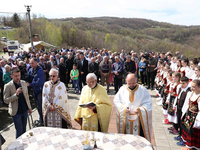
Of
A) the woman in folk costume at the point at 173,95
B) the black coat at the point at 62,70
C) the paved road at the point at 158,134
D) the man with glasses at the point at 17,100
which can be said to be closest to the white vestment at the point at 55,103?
the man with glasses at the point at 17,100

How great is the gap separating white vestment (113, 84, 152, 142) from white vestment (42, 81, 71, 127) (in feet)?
4.69

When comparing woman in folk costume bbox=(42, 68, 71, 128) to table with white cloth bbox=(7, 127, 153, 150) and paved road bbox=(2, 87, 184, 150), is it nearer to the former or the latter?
table with white cloth bbox=(7, 127, 153, 150)

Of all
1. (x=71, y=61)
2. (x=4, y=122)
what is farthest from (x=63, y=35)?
→ (x=4, y=122)

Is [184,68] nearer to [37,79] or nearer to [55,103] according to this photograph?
[55,103]

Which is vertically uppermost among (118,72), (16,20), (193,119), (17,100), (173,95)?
(16,20)

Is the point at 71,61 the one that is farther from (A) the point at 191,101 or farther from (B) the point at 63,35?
(B) the point at 63,35

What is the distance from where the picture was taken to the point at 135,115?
343cm

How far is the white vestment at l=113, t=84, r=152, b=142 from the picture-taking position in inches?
132

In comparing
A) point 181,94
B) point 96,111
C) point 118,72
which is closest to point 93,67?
point 118,72

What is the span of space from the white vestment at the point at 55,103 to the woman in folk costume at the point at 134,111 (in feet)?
4.69

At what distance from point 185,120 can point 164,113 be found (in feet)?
6.00

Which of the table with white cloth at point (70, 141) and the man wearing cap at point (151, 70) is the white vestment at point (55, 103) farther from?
the man wearing cap at point (151, 70)

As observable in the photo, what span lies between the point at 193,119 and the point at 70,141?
2.81 metres

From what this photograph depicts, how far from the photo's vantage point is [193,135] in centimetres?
370
